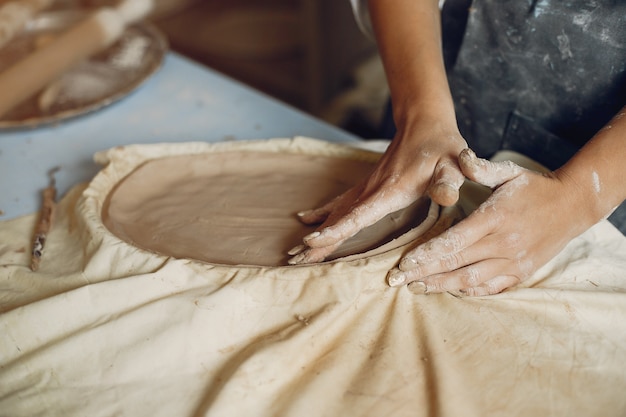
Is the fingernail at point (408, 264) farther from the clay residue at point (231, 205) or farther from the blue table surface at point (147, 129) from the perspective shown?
the blue table surface at point (147, 129)

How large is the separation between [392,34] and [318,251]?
0.59m

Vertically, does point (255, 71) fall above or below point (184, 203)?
below

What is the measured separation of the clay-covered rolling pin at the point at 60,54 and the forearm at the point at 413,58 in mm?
1007

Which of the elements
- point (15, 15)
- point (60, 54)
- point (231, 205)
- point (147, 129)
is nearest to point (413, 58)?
point (231, 205)

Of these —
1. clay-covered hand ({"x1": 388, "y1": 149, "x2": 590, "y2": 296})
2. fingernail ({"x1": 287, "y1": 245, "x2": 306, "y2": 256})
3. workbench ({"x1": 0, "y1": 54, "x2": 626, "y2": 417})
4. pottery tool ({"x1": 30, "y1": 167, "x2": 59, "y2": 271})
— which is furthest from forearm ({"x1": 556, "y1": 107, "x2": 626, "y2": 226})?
pottery tool ({"x1": 30, "y1": 167, "x2": 59, "y2": 271})

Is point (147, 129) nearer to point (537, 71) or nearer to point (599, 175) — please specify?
point (537, 71)

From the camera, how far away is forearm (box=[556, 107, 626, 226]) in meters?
1.02

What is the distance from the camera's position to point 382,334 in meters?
0.95

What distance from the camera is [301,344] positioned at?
0.92 meters

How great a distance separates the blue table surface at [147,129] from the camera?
1.53 meters

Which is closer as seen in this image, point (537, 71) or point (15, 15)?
point (537, 71)

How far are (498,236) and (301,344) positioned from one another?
0.39 metres

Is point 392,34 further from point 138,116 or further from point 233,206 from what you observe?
point 138,116

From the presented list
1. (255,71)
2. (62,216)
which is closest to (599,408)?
(62,216)
